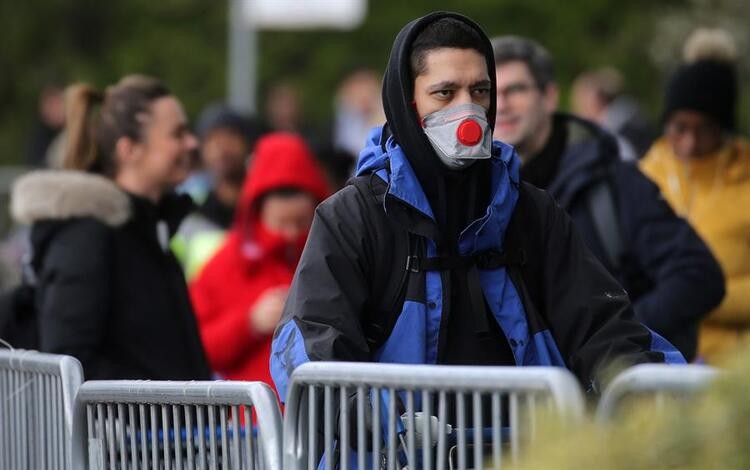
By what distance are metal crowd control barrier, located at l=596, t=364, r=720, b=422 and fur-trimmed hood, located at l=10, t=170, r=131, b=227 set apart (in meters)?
3.22

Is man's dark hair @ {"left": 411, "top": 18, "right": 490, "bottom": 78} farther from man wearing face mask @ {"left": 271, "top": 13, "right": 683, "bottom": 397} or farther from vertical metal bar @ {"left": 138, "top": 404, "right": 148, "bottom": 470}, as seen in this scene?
vertical metal bar @ {"left": 138, "top": 404, "right": 148, "bottom": 470}

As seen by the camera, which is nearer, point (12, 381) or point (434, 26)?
point (434, 26)

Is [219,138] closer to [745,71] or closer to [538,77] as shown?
[538,77]

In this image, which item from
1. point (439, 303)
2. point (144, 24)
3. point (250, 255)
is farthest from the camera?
point (144, 24)

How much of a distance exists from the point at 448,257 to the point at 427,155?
26 centimetres

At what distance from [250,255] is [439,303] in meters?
3.56

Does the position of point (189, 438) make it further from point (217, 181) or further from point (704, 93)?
point (217, 181)

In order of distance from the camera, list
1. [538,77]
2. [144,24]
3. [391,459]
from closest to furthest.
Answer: [391,459], [538,77], [144,24]

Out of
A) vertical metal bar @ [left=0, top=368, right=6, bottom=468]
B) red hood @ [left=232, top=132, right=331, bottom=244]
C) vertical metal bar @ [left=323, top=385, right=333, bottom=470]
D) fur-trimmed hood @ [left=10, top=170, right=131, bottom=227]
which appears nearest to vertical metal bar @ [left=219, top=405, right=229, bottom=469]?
vertical metal bar @ [left=323, top=385, right=333, bottom=470]

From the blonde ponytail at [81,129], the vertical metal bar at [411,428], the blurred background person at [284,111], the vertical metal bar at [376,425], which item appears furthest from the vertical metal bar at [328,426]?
the blurred background person at [284,111]

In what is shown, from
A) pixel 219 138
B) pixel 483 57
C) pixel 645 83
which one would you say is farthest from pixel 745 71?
pixel 483 57

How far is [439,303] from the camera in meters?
4.03

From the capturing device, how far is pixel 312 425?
3.43m

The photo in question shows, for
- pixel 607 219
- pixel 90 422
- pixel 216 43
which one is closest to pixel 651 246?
pixel 607 219
